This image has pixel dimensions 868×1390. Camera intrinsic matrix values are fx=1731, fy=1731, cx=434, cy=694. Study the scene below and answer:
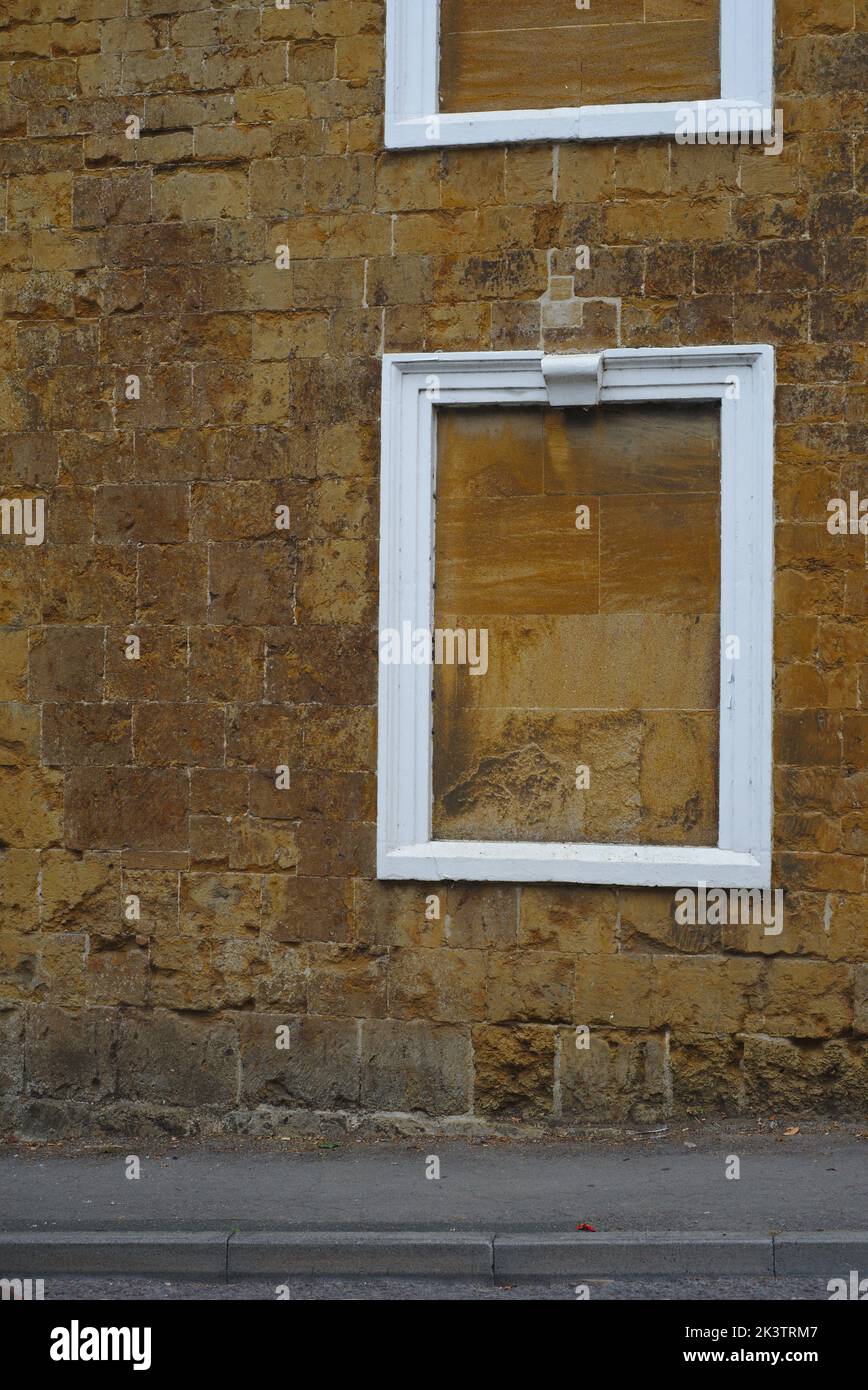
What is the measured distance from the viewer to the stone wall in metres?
8.53

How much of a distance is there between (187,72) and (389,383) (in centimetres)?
202

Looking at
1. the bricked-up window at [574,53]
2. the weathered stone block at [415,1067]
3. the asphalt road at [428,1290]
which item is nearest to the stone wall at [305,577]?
the weathered stone block at [415,1067]

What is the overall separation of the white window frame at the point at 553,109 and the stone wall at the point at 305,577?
0.36 ft

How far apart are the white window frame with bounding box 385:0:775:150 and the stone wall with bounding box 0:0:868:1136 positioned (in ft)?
0.36

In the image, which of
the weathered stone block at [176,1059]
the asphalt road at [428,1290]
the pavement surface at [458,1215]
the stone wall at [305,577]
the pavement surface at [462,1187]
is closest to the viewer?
the asphalt road at [428,1290]

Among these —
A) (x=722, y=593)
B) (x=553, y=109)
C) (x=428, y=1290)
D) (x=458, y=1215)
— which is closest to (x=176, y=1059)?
(x=458, y=1215)

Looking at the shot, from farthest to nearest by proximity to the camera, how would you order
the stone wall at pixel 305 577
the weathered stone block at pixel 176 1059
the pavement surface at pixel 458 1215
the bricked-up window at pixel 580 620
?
the weathered stone block at pixel 176 1059 < the bricked-up window at pixel 580 620 < the stone wall at pixel 305 577 < the pavement surface at pixel 458 1215

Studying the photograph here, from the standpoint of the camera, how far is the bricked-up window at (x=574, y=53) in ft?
28.7

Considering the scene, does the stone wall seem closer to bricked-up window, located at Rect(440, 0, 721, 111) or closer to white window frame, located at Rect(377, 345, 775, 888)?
white window frame, located at Rect(377, 345, 775, 888)

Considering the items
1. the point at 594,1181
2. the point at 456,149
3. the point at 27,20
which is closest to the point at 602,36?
the point at 456,149

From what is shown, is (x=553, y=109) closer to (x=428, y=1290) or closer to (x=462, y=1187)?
(x=462, y=1187)

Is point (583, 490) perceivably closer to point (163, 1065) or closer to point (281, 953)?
point (281, 953)

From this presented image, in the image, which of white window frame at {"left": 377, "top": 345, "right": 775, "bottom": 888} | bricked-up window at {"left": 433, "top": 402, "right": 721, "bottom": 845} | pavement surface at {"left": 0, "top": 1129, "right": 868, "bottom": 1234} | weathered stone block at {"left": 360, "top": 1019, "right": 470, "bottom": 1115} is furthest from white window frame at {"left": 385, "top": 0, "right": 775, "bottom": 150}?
pavement surface at {"left": 0, "top": 1129, "right": 868, "bottom": 1234}

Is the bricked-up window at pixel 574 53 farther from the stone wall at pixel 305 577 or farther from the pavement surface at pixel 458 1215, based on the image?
the pavement surface at pixel 458 1215
